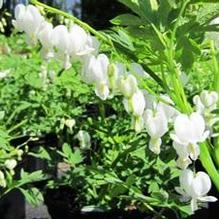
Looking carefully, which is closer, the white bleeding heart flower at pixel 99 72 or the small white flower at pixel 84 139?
the white bleeding heart flower at pixel 99 72

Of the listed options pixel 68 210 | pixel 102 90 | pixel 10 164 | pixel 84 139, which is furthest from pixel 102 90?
pixel 68 210

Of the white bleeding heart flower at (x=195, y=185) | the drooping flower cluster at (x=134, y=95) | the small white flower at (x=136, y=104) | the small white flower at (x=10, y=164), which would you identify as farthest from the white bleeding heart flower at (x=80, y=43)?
the small white flower at (x=10, y=164)

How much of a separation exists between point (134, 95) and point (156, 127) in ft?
0.18

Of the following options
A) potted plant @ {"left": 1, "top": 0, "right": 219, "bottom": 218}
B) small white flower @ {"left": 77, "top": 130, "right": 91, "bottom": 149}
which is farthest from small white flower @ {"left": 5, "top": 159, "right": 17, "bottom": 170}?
potted plant @ {"left": 1, "top": 0, "right": 219, "bottom": 218}

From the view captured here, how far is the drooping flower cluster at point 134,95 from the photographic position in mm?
867

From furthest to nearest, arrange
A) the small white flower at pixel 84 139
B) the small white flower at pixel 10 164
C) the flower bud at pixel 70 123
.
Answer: the flower bud at pixel 70 123 → the small white flower at pixel 84 139 → the small white flower at pixel 10 164

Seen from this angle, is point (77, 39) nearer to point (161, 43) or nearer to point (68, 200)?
point (161, 43)

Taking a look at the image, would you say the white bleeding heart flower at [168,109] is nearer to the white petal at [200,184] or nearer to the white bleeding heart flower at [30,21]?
the white petal at [200,184]

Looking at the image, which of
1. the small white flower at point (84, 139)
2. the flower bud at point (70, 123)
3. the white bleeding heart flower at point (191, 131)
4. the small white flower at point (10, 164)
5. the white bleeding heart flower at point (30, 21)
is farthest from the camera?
the flower bud at point (70, 123)

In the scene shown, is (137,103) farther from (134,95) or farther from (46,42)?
(46,42)

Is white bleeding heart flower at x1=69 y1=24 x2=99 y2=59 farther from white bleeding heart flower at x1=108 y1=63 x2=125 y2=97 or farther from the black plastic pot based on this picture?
the black plastic pot

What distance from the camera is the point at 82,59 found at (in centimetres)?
94

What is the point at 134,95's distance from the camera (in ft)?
2.90

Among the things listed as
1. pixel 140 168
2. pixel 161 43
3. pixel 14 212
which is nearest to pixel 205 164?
pixel 161 43
